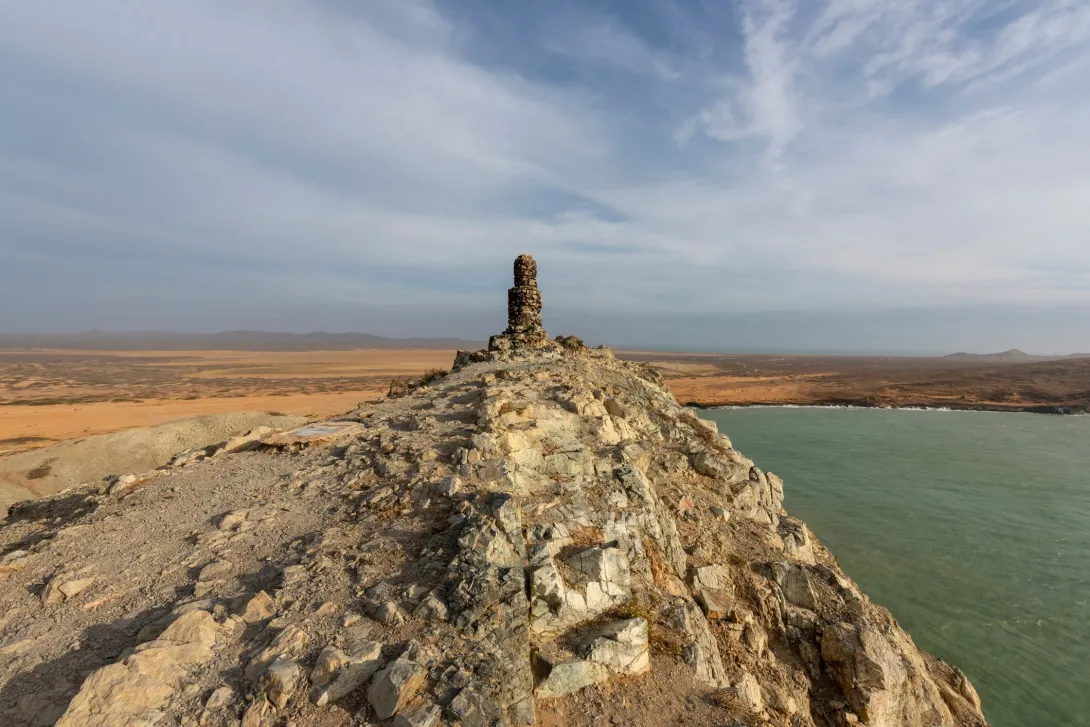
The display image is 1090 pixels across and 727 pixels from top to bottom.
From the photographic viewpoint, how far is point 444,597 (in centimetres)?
483

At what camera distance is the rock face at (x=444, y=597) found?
3.94 m

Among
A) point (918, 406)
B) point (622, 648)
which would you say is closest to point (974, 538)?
point (622, 648)

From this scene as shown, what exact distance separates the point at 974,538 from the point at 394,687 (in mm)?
19091

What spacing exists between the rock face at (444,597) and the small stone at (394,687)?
0.02 metres

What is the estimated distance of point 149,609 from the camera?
4.92 metres

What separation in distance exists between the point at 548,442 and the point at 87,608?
6.29m

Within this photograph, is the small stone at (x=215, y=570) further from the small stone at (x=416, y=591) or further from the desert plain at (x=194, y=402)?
the desert plain at (x=194, y=402)

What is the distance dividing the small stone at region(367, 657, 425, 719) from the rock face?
2cm

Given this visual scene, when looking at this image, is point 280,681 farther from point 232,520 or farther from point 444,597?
point 232,520

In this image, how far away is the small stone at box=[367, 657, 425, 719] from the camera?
12.2 ft

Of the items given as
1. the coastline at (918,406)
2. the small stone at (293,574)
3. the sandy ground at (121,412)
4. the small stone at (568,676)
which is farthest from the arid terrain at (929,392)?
the small stone at (293,574)

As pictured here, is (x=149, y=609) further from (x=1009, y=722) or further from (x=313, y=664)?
(x=1009, y=722)

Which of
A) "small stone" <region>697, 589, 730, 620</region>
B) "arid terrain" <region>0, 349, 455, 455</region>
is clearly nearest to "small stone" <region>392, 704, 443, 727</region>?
"small stone" <region>697, 589, 730, 620</region>

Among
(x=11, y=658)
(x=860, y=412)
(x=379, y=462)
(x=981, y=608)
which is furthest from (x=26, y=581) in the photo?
(x=860, y=412)
